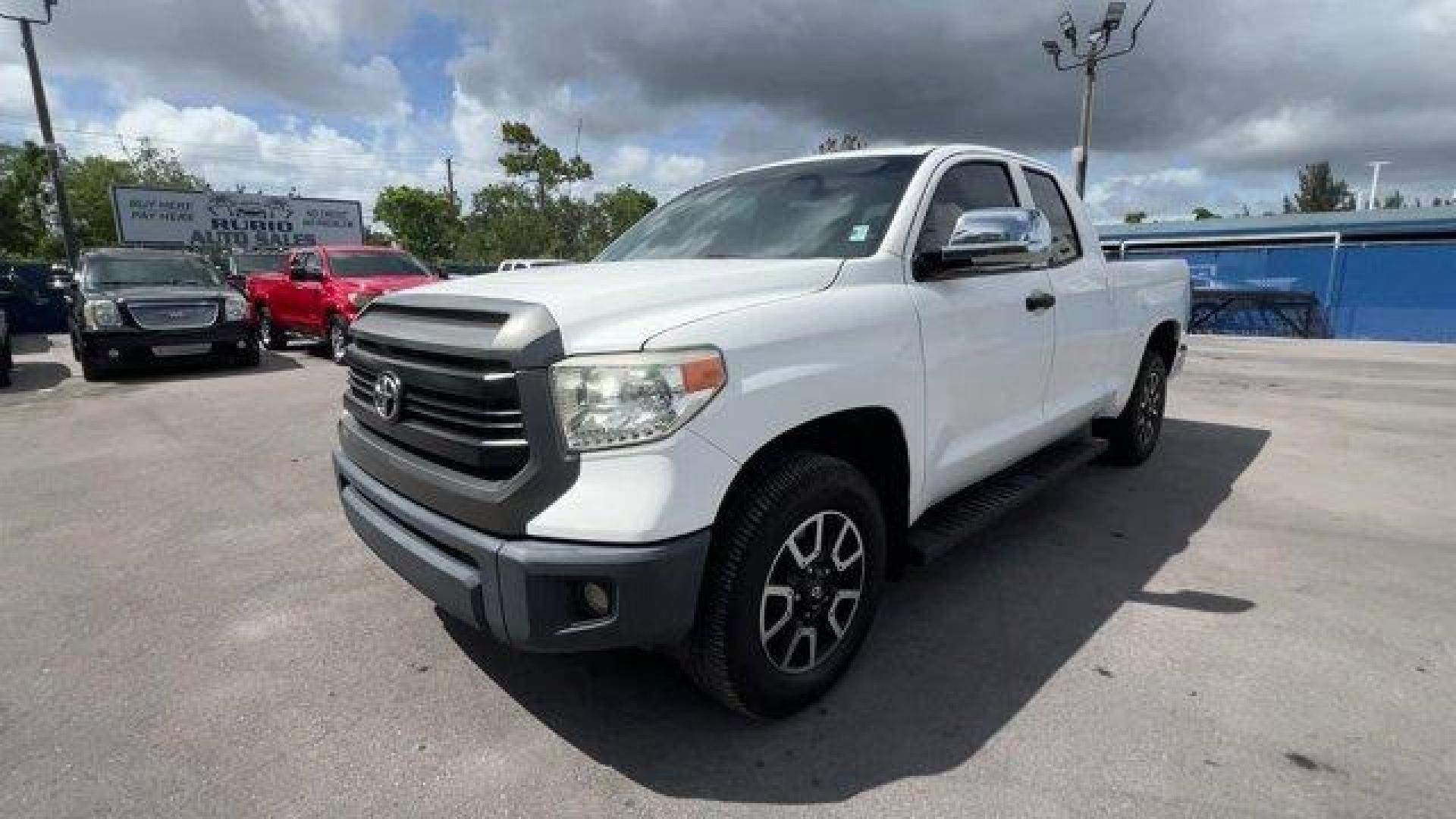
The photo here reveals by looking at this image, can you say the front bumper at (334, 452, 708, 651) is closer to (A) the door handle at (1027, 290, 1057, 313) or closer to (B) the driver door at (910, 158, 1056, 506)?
(B) the driver door at (910, 158, 1056, 506)

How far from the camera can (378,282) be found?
10766mm

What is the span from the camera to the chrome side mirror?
2.59 metres

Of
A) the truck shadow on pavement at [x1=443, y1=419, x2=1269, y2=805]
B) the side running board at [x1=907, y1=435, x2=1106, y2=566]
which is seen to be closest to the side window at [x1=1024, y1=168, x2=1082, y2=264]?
the side running board at [x1=907, y1=435, x2=1106, y2=566]

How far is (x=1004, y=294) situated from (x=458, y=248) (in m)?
66.4

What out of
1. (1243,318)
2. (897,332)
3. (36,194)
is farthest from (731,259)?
(36,194)

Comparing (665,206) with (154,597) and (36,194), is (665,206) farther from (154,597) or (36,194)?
(36,194)

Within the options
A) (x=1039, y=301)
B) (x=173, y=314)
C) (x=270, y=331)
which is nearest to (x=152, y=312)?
(x=173, y=314)

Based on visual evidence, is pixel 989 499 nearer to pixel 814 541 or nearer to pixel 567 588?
pixel 814 541

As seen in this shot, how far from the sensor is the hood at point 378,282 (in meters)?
10.5

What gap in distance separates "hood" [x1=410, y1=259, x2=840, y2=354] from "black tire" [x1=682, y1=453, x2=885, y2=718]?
525 millimetres

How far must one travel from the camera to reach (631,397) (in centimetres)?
198

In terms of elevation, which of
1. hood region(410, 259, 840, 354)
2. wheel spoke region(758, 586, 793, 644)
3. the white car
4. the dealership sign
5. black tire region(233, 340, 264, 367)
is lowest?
wheel spoke region(758, 586, 793, 644)

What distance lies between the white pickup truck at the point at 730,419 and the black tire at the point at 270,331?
39.3 feet

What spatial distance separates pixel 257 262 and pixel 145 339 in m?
11.3
